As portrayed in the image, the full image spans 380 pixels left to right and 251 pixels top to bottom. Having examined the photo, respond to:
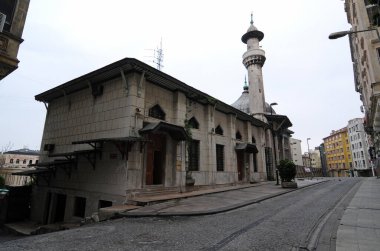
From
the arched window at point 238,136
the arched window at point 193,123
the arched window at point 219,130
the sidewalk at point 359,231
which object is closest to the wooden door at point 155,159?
the arched window at point 193,123

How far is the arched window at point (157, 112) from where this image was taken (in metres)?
13.3

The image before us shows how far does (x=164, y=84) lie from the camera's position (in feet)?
46.0

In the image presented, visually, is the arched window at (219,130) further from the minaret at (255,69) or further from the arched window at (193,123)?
the minaret at (255,69)

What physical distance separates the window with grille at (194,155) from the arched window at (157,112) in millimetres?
3106

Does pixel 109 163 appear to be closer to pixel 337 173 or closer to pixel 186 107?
pixel 186 107

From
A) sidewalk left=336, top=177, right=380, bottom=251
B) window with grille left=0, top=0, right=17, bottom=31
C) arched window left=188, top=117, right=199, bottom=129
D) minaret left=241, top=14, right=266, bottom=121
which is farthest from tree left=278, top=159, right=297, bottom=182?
window with grille left=0, top=0, right=17, bottom=31

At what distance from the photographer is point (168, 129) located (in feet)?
41.3

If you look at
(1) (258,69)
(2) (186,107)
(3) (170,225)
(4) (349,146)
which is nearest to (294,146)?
(4) (349,146)

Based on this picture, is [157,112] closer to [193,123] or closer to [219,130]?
[193,123]

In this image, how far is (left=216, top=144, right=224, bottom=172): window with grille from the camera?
18.3 meters

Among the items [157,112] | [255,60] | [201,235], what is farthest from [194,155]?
[255,60]

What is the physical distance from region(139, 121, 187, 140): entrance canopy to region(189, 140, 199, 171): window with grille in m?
2.15

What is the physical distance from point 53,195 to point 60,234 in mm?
10384

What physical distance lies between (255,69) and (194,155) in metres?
19.3
